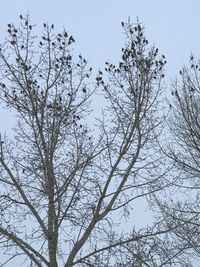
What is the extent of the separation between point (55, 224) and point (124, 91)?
3.44 meters

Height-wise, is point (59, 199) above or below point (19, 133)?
below

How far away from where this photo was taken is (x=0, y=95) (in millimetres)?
10367

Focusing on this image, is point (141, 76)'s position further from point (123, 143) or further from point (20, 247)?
point (20, 247)

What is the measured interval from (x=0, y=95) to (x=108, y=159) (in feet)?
8.65

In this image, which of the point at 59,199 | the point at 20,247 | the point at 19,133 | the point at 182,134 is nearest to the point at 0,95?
the point at 19,133

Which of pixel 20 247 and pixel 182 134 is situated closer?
pixel 20 247

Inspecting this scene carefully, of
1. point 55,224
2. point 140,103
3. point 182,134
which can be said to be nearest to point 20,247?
point 55,224

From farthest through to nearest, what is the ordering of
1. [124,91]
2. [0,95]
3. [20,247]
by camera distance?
[124,91] < [0,95] < [20,247]

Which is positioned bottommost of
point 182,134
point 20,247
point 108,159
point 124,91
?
point 20,247

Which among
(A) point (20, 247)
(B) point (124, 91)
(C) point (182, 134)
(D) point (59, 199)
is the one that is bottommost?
(A) point (20, 247)

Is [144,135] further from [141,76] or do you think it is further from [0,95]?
[0,95]

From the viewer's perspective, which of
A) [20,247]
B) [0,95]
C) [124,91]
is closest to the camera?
[20,247]

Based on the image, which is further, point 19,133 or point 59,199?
point 19,133

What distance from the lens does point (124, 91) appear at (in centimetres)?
1110
